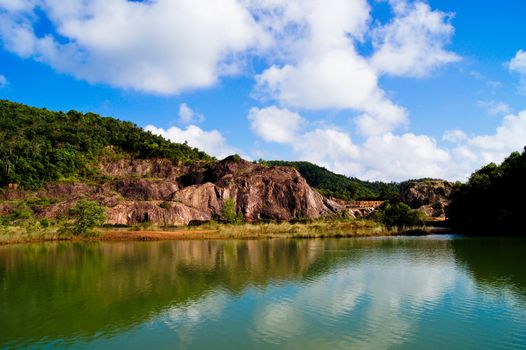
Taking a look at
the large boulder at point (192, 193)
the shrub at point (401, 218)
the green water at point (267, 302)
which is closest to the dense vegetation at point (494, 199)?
the shrub at point (401, 218)

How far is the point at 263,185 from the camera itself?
292ft

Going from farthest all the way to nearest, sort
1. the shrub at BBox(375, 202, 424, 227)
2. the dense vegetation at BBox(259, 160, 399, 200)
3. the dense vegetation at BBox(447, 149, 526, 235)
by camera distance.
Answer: the dense vegetation at BBox(259, 160, 399, 200) → the shrub at BBox(375, 202, 424, 227) → the dense vegetation at BBox(447, 149, 526, 235)

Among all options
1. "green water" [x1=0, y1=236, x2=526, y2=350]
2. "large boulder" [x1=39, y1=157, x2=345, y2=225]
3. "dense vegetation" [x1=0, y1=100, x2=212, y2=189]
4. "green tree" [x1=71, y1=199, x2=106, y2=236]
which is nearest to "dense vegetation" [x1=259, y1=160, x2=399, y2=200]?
"large boulder" [x1=39, y1=157, x2=345, y2=225]

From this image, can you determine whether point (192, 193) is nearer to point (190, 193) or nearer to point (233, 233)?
point (190, 193)

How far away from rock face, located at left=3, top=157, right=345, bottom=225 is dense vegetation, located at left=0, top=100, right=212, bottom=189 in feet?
14.9

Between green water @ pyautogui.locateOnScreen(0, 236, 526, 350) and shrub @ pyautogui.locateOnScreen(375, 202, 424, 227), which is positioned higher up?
shrub @ pyautogui.locateOnScreen(375, 202, 424, 227)

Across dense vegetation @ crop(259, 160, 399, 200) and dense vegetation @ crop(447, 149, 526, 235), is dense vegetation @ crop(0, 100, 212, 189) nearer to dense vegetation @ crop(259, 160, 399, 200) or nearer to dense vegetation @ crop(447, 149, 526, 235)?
dense vegetation @ crop(447, 149, 526, 235)

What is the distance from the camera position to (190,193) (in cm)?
8238

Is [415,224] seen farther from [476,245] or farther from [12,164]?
[12,164]

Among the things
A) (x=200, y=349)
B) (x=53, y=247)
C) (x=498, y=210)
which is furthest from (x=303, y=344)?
(x=498, y=210)

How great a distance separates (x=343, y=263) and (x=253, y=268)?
6.25 m

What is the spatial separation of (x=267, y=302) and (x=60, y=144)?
92612mm

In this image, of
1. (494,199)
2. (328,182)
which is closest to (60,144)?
(494,199)

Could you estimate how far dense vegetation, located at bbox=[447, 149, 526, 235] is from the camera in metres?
55.9
